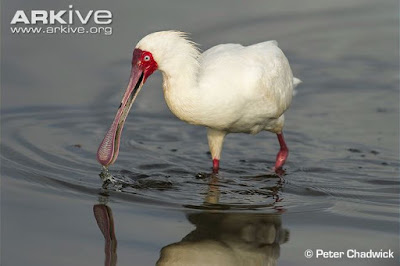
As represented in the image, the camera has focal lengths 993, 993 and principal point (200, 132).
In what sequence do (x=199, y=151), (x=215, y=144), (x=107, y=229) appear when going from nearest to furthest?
(x=107, y=229) < (x=215, y=144) < (x=199, y=151)

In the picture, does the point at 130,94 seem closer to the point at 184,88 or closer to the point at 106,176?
the point at 184,88

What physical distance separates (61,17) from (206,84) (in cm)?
568

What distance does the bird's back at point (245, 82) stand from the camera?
9.98 m

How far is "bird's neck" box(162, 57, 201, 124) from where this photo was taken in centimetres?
980

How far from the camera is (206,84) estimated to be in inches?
390

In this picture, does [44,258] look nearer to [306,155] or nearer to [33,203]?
[33,203]

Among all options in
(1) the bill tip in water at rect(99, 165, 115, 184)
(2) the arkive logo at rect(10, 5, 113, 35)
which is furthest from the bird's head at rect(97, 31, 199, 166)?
(2) the arkive logo at rect(10, 5, 113, 35)

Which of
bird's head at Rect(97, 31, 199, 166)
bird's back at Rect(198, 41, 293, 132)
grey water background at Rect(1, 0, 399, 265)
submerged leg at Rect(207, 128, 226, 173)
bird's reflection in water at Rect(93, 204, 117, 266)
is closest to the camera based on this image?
bird's reflection in water at Rect(93, 204, 117, 266)

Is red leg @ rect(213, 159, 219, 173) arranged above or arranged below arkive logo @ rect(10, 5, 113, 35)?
below

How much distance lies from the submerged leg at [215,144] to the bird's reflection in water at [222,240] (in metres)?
1.38

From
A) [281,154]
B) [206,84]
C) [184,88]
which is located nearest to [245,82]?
[206,84]

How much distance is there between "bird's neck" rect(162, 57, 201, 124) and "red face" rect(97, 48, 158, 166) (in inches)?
8.1

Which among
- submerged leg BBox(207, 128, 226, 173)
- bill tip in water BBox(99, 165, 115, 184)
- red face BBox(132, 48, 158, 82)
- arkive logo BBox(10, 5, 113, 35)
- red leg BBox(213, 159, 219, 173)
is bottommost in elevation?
bill tip in water BBox(99, 165, 115, 184)

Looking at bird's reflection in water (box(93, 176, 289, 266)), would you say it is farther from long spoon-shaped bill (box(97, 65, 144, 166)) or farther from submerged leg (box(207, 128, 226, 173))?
submerged leg (box(207, 128, 226, 173))
